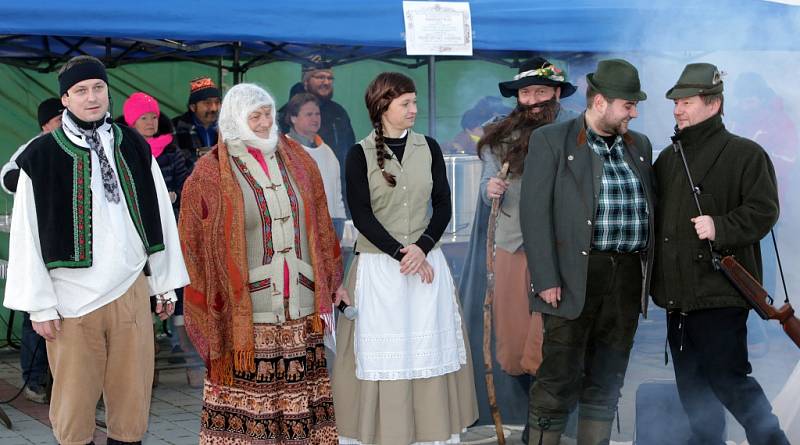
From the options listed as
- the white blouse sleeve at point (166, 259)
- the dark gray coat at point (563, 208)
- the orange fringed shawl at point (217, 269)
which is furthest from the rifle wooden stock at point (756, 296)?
the white blouse sleeve at point (166, 259)

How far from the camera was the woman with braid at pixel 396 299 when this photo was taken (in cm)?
448

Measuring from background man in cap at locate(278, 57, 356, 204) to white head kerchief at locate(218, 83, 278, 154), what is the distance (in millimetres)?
2930

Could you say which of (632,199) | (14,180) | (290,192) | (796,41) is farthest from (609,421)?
(14,180)

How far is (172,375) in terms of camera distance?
707 centimetres

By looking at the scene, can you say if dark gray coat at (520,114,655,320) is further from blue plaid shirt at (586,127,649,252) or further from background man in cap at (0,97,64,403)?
background man in cap at (0,97,64,403)

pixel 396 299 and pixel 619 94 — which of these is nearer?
pixel 619 94

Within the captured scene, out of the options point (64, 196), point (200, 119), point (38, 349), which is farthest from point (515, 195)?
point (38, 349)

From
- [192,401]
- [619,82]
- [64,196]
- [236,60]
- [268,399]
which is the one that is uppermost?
[236,60]

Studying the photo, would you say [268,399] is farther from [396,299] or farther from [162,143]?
[162,143]

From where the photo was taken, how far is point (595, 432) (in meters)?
4.43

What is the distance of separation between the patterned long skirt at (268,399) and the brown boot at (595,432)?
48.4 inches

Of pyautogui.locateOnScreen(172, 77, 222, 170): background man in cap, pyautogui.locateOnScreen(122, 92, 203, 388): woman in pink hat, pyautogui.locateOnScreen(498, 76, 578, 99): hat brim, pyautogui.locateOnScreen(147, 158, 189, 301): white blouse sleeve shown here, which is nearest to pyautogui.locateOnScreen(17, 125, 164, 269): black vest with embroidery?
pyautogui.locateOnScreen(147, 158, 189, 301): white blouse sleeve

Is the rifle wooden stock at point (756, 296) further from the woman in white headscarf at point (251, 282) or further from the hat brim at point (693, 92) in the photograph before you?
the woman in white headscarf at point (251, 282)

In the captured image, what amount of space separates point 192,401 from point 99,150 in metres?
2.85
